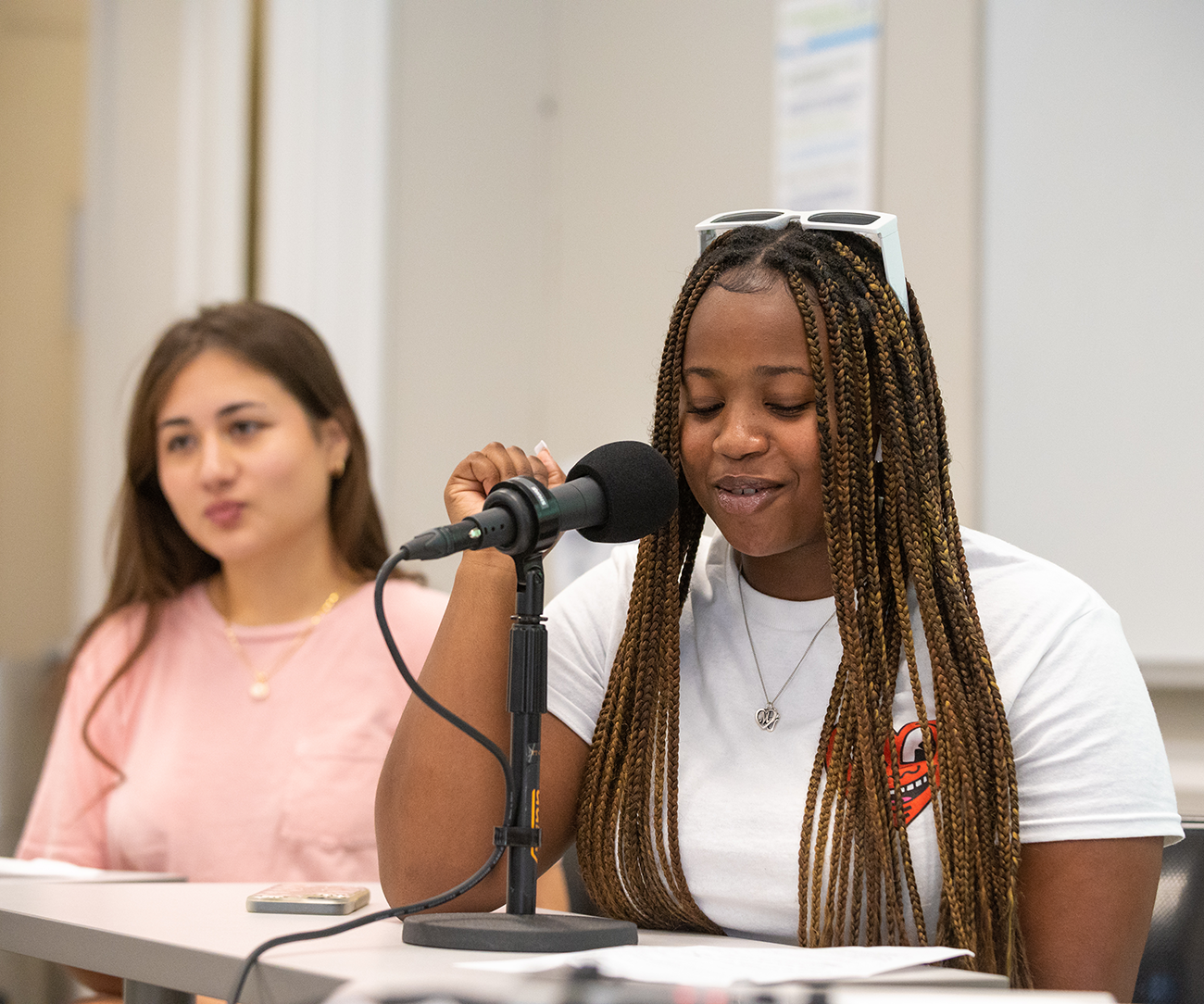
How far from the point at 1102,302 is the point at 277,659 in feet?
4.47

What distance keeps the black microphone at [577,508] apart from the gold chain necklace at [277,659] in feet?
3.54

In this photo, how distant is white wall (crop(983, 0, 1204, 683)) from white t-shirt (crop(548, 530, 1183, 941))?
2.73 feet

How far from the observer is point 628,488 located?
104cm

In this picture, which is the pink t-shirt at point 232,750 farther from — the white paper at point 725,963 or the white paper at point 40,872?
the white paper at point 725,963

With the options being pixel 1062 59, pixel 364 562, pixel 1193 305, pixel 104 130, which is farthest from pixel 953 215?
pixel 104 130

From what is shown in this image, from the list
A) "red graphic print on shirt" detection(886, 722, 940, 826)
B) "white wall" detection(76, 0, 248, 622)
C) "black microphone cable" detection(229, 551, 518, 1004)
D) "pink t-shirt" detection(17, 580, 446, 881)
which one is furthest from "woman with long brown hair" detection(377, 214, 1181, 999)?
"white wall" detection(76, 0, 248, 622)

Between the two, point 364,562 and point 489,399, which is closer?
point 364,562

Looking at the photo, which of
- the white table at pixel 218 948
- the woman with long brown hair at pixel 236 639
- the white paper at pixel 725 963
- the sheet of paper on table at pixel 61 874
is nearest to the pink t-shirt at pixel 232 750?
the woman with long brown hair at pixel 236 639

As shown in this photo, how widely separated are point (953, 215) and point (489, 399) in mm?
1157

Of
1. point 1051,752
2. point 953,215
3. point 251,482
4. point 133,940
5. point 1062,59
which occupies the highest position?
point 1062,59

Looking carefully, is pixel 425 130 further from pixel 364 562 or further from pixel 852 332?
pixel 852 332

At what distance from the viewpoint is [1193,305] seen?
198 cm

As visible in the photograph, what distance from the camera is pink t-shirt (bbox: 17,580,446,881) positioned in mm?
1885

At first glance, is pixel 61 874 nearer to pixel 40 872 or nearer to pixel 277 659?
pixel 40 872
